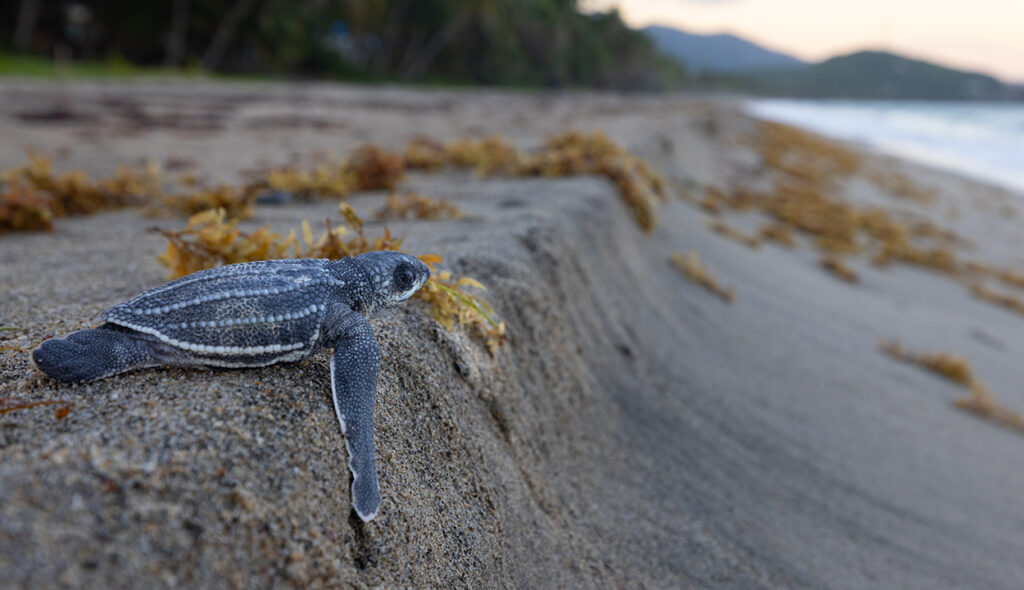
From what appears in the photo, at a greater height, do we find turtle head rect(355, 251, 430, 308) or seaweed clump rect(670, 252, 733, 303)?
turtle head rect(355, 251, 430, 308)

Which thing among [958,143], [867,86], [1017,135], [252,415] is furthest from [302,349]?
[867,86]

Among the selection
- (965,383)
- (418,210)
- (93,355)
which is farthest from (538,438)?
(965,383)

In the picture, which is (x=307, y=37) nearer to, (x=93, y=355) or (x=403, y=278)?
(x=403, y=278)

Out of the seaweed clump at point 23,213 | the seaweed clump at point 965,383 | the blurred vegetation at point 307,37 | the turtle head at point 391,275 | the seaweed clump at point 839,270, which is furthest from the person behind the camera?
the blurred vegetation at point 307,37

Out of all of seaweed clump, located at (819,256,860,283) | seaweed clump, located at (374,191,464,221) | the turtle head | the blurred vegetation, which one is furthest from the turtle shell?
the blurred vegetation

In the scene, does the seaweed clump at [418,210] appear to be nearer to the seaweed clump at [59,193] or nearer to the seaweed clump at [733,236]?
the seaweed clump at [59,193]

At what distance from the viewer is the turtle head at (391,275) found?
1462 mm

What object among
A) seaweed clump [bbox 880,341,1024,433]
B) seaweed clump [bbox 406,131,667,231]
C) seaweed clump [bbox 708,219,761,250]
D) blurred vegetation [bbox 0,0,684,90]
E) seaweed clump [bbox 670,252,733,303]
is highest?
blurred vegetation [bbox 0,0,684,90]

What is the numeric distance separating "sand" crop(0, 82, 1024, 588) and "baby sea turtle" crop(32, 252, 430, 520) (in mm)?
60

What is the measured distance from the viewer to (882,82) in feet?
393

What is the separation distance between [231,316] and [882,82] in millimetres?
149422

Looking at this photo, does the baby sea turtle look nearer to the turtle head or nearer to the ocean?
the turtle head

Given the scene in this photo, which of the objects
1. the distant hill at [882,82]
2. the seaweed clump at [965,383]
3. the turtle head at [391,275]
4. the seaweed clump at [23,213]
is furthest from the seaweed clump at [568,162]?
the distant hill at [882,82]

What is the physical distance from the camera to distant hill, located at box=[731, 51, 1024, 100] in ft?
343
